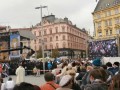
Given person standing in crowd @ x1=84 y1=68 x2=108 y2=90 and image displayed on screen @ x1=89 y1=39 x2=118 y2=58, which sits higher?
image displayed on screen @ x1=89 y1=39 x2=118 y2=58

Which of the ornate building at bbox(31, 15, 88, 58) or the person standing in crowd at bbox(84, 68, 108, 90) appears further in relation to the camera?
the ornate building at bbox(31, 15, 88, 58)

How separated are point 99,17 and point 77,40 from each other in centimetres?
4565

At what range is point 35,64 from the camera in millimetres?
42406

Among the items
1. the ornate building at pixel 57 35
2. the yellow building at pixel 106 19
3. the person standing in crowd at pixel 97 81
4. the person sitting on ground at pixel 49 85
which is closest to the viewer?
the person standing in crowd at pixel 97 81

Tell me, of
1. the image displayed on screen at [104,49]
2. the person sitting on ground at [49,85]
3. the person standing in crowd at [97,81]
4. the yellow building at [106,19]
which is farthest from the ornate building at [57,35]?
the person standing in crowd at [97,81]

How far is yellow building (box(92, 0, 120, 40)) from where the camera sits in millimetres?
108863

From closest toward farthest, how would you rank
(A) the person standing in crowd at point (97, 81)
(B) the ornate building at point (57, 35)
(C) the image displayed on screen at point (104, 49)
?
1. (A) the person standing in crowd at point (97, 81)
2. (C) the image displayed on screen at point (104, 49)
3. (B) the ornate building at point (57, 35)

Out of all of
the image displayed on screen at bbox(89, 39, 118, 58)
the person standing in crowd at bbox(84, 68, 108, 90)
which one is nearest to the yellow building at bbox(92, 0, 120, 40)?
the image displayed on screen at bbox(89, 39, 118, 58)

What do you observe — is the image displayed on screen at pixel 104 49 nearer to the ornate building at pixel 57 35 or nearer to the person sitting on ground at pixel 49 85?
the person sitting on ground at pixel 49 85

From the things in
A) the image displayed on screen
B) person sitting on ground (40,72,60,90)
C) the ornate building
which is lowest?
person sitting on ground (40,72,60,90)

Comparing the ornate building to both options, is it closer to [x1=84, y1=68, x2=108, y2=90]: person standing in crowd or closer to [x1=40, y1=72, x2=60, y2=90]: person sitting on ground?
[x1=40, y1=72, x2=60, y2=90]: person sitting on ground

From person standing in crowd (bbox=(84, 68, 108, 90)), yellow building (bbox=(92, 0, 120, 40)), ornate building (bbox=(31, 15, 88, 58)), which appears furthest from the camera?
ornate building (bbox=(31, 15, 88, 58))

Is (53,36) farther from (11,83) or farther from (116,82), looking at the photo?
(116,82)

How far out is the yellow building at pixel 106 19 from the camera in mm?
108863
